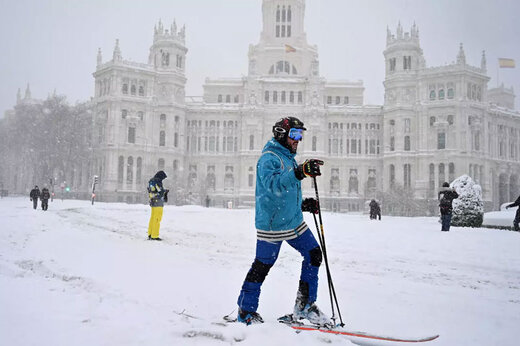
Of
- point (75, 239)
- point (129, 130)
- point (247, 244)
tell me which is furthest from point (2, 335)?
point (129, 130)

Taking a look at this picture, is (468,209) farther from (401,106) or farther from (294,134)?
(401,106)

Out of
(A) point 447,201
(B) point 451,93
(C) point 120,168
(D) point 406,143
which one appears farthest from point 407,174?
(A) point 447,201

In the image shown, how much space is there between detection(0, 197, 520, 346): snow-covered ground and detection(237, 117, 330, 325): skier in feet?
1.14

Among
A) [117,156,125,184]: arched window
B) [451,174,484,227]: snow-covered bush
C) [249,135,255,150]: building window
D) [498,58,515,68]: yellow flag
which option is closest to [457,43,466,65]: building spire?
[498,58,515,68]: yellow flag

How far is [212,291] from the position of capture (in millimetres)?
5281

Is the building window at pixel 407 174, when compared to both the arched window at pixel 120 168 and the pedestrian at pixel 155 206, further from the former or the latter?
the pedestrian at pixel 155 206

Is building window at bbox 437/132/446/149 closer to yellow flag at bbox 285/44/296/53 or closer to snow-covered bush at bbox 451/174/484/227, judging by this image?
yellow flag at bbox 285/44/296/53

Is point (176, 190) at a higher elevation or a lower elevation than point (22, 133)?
lower

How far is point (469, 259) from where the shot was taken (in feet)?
28.9

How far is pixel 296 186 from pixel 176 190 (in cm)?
4494

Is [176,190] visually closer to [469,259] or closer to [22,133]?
[22,133]

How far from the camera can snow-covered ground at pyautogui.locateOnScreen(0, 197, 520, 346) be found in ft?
11.6

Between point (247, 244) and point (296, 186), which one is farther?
point (247, 244)

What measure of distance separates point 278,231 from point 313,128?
178 feet
